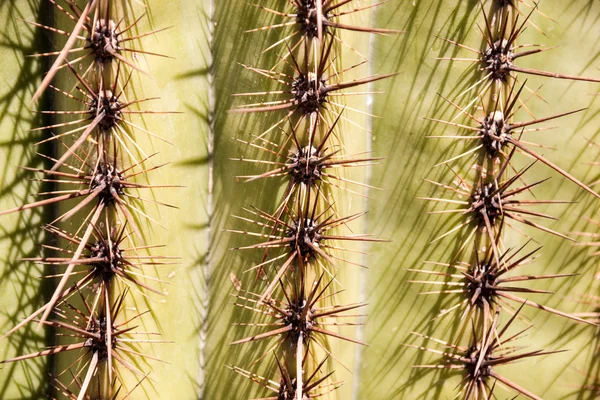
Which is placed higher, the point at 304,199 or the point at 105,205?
the point at 304,199

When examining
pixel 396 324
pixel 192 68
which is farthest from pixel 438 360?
pixel 192 68

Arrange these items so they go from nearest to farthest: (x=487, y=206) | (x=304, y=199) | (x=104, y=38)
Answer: (x=104, y=38) < (x=304, y=199) < (x=487, y=206)

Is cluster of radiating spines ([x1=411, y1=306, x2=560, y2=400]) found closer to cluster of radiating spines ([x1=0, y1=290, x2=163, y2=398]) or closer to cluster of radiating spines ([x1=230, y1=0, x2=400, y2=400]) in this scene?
cluster of radiating spines ([x1=230, y1=0, x2=400, y2=400])

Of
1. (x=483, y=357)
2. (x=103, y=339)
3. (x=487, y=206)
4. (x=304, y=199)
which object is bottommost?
(x=103, y=339)

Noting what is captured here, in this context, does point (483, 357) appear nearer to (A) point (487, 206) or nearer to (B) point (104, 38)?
(A) point (487, 206)

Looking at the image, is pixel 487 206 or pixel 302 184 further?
pixel 487 206

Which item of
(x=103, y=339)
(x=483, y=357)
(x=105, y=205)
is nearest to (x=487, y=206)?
(x=483, y=357)

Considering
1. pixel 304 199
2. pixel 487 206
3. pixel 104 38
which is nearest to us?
pixel 104 38

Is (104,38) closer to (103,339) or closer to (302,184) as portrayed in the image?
(302,184)

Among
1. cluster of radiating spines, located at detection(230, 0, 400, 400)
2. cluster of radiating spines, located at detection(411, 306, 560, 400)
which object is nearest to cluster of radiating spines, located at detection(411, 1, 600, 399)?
cluster of radiating spines, located at detection(411, 306, 560, 400)
